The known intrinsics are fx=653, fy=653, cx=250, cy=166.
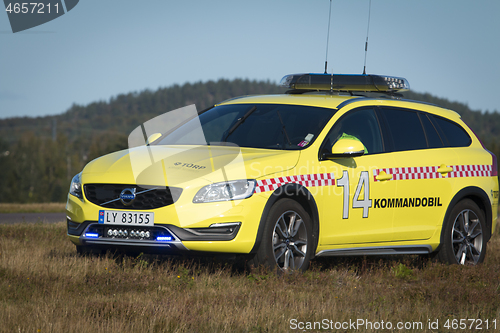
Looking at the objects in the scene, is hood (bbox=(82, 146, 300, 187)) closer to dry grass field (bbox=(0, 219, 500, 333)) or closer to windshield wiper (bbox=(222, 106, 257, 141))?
windshield wiper (bbox=(222, 106, 257, 141))

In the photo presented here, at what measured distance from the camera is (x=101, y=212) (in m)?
6.29

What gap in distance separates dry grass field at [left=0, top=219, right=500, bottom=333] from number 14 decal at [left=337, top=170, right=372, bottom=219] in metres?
0.68

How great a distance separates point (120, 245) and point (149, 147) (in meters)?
1.54

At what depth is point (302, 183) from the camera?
6.52 metres

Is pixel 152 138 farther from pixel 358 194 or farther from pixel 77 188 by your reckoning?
pixel 358 194

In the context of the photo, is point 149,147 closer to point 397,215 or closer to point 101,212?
point 101,212

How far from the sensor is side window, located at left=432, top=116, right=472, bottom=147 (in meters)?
8.36

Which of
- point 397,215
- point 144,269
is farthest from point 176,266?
point 397,215

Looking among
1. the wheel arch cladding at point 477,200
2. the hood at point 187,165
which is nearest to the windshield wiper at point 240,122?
the hood at point 187,165

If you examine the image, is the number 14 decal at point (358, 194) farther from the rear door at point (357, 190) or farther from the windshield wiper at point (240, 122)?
the windshield wiper at point (240, 122)

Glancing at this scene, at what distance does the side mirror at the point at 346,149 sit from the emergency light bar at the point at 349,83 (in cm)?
196

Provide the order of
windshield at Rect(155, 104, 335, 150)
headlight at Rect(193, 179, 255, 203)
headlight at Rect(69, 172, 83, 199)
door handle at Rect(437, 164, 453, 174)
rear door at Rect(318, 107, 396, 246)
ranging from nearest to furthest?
headlight at Rect(193, 179, 255, 203)
headlight at Rect(69, 172, 83, 199)
rear door at Rect(318, 107, 396, 246)
windshield at Rect(155, 104, 335, 150)
door handle at Rect(437, 164, 453, 174)

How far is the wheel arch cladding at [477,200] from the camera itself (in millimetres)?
8029

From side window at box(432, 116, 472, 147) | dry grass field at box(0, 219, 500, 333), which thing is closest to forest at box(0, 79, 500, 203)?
side window at box(432, 116, 472, 147)
